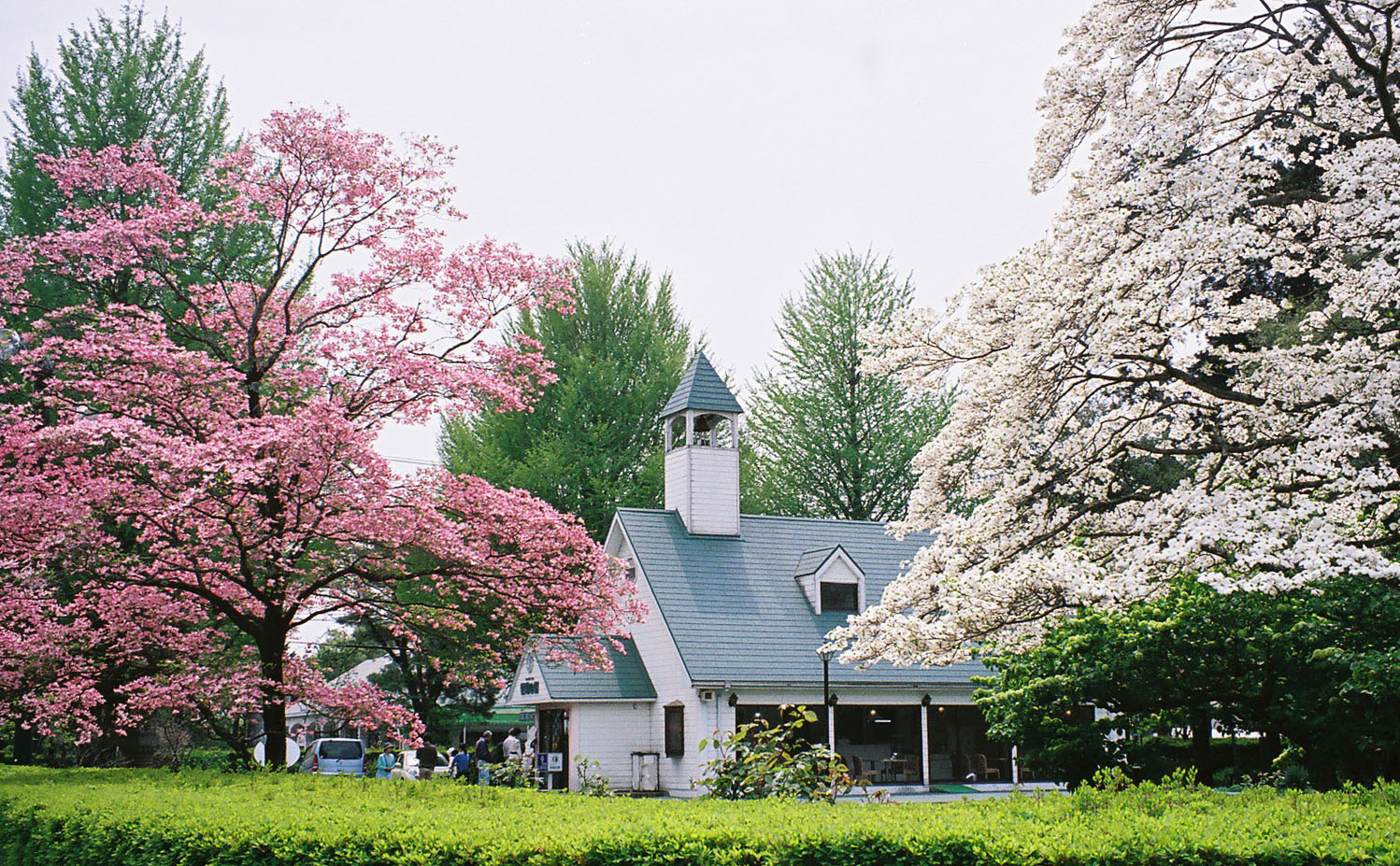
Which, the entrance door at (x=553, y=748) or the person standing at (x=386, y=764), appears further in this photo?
the entrance door at (x=553, y=748)

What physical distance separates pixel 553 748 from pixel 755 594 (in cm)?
603

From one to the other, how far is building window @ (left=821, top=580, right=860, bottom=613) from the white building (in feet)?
0.15

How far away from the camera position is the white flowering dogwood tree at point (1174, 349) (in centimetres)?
962

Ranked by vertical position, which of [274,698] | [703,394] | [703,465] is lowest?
[274,698]

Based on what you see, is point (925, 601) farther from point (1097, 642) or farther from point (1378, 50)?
point (1378, 50)

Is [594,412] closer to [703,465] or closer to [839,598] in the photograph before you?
[703,465]

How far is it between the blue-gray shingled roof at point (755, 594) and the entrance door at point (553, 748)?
354 cm

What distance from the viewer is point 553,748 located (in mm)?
27484

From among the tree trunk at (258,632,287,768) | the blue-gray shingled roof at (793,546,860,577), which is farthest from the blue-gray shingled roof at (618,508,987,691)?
the tree trunk at (258,632,287,768)

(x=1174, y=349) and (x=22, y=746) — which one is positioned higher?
(x=1174, y=349)

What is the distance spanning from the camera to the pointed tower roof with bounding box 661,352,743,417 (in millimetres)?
29438

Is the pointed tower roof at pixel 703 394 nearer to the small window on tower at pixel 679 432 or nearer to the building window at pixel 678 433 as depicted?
the building window at pixel 678 433

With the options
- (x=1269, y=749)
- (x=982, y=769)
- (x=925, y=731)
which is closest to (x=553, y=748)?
(x=925, y=731)

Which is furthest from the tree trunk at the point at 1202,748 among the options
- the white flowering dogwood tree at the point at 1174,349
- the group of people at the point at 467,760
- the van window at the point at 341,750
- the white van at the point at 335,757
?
the van window at the point at 341,750
